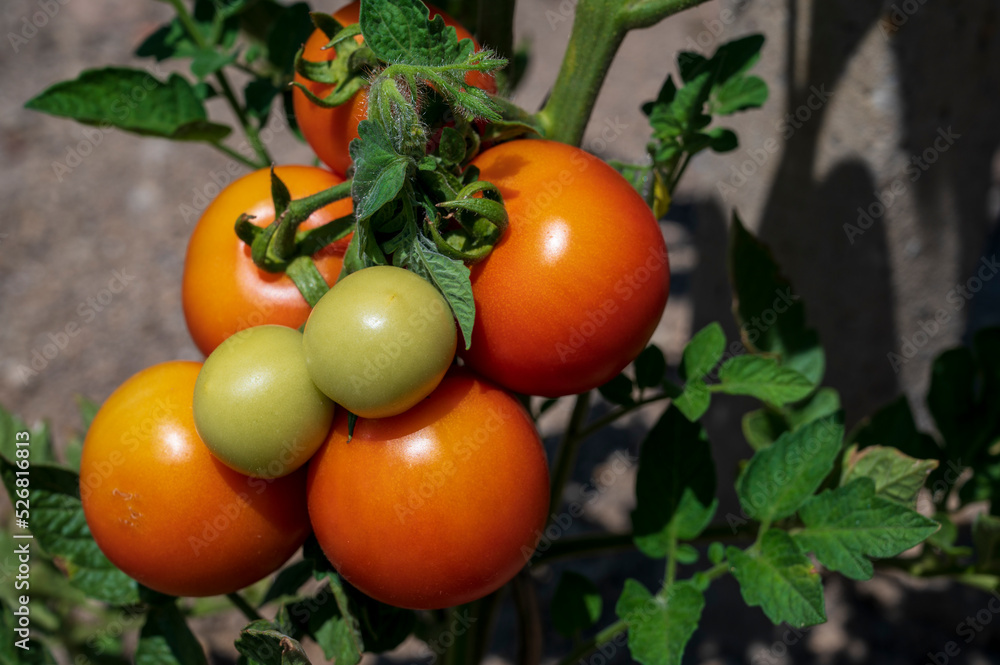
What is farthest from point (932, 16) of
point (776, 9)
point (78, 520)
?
point (78, 520)

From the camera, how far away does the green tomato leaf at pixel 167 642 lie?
2.89ft

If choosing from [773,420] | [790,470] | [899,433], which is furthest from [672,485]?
[899,433]

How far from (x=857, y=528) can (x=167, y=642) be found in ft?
2.42

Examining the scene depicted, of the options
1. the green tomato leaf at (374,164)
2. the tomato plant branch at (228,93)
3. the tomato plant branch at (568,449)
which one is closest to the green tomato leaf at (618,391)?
the tomato plant branch at (568,449)

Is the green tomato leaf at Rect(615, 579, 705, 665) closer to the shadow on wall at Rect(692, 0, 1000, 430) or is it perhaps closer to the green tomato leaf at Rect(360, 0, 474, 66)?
the green tomato leaf at Rect(360, 0, 474, 66)

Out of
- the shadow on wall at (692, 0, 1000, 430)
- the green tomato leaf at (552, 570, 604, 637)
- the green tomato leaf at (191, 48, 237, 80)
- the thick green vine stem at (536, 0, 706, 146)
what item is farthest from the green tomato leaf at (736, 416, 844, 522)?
the green tomato leaf at (191, 48, 237, 80)

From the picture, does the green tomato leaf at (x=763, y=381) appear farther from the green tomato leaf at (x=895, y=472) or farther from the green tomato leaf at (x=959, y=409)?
the green tomato leaf at (x=959, y=409)

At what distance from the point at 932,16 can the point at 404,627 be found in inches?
43.7

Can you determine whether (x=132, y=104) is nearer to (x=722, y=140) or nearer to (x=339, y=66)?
(x=339, y=66)

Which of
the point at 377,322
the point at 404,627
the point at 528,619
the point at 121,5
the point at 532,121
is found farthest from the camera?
the point at 121,5

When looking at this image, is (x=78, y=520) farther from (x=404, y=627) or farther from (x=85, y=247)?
(x=85, y=247)

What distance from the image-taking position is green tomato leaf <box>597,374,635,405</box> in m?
0.86

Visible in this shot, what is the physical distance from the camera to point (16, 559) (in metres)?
1.39

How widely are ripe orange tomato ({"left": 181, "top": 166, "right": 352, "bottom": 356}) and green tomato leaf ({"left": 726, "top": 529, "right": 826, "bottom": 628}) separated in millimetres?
498
